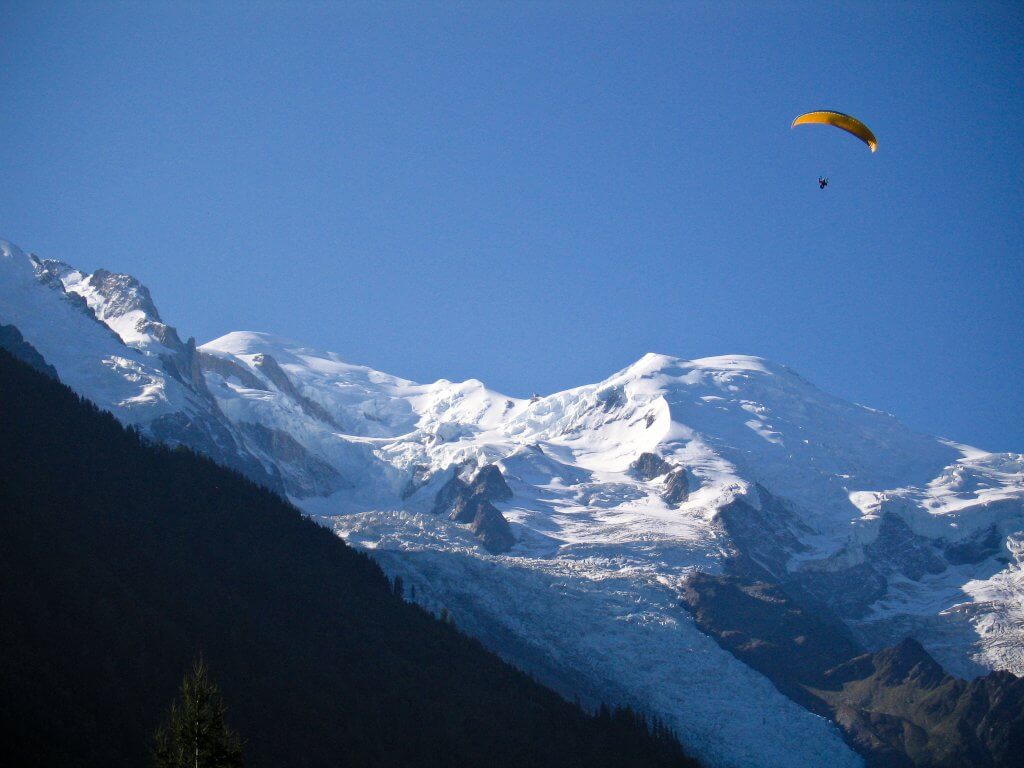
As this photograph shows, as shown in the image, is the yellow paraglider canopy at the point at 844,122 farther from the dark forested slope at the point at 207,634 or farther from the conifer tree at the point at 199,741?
the dark forested slope at the point at 207,634

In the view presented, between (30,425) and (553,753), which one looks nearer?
(553,753)

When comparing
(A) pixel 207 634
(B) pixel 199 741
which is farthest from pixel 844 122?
(A) pixel 207 634

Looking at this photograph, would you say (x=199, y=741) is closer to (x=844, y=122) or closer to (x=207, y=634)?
(x=844, y=122)

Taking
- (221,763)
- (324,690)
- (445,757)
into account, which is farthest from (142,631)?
(221,763)

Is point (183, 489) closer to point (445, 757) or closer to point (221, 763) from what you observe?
point (445, 757)

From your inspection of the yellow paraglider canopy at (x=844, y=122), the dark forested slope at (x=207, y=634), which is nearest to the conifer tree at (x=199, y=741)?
the dark forested slope at (x=207, y=634)
